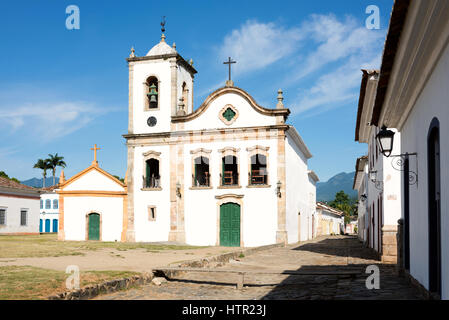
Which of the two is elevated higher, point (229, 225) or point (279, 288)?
point (279, 288)

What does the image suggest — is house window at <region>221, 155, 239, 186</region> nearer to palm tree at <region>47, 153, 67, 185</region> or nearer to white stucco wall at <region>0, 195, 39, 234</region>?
white stucco wall at <region>0, 195, 39, 234</region>

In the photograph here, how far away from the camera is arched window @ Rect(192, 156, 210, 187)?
1058 inches

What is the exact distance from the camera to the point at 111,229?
2825 cm

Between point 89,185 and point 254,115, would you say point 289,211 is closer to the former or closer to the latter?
point 254,115

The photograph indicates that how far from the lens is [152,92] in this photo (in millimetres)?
27719

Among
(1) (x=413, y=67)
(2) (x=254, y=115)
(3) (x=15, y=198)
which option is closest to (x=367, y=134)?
(2) (x=254, y=115)

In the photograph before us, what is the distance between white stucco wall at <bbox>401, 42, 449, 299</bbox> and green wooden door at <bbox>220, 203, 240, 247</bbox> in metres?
16.8

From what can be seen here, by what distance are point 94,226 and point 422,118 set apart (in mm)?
24235

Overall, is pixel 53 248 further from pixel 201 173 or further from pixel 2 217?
pixel 2 217

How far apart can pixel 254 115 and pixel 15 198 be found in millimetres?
22662

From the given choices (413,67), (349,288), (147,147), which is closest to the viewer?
(413,67)

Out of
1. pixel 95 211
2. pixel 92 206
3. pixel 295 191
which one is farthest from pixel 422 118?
pixel 92 206

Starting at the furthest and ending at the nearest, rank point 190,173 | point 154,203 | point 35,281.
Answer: point 154,203 < point 190,173 < point 35,281
